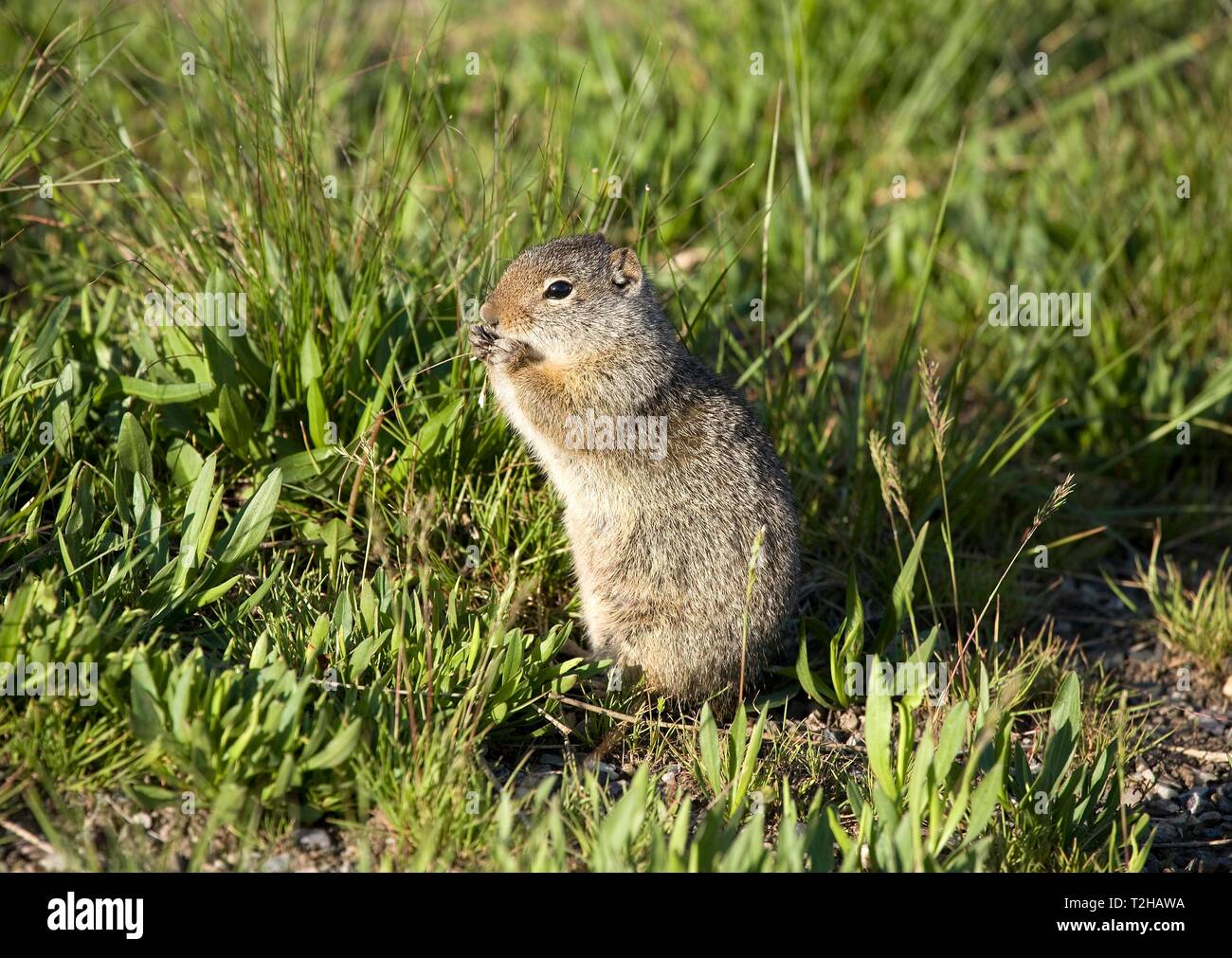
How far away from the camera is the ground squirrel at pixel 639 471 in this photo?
430cm

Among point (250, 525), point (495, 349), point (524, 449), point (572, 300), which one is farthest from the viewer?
point (524, 449)

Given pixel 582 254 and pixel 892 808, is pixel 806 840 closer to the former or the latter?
pixel 892 808

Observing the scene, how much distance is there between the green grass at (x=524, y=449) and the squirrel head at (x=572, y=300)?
→ 0.30m

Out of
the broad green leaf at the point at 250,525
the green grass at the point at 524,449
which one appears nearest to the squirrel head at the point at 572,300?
the green grass at the point at 524,449

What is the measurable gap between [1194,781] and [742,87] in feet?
15.2

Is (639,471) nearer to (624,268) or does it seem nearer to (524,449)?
(524,449)

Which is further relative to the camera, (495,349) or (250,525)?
→ (495,349)

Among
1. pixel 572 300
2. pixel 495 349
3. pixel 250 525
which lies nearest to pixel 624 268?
pixel 572 300

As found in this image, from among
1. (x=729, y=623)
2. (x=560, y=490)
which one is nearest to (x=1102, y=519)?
(x=729, y=623)

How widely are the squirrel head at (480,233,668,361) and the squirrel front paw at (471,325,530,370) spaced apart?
47 mm

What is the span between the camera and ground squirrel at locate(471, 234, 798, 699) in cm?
430

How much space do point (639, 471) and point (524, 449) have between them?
0.61 metres

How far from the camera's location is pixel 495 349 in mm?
4305

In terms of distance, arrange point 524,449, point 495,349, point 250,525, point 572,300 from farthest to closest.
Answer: point 524,449 < point 572,300 < point 495,349 < point 250,525
